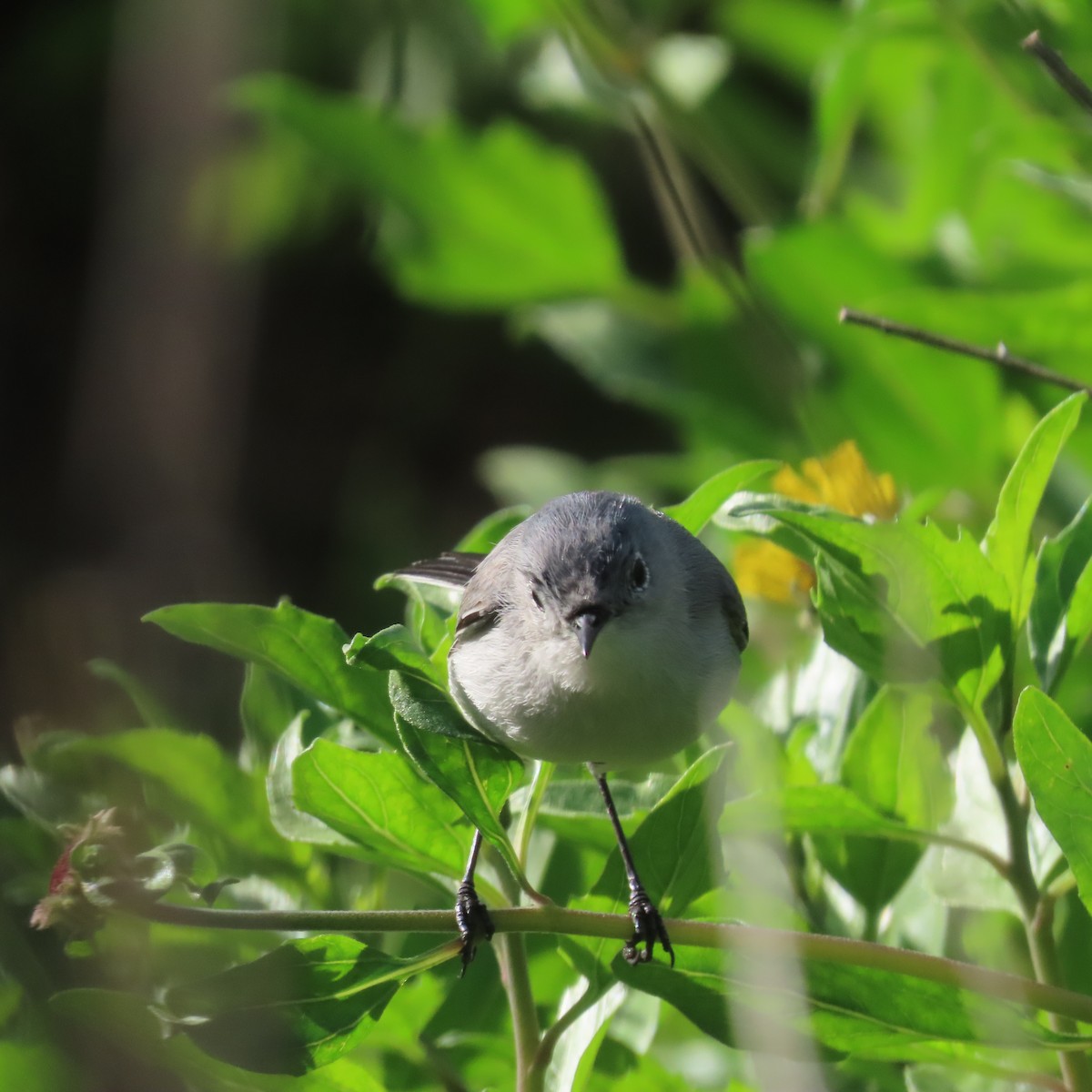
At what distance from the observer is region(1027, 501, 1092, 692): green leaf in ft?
3.27

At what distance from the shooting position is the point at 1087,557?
1.02 m

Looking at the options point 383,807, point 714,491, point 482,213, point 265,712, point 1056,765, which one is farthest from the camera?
point 482,213

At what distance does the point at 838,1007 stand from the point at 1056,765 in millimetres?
210

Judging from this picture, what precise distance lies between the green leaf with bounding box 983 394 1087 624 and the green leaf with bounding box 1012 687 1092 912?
0.18 meters

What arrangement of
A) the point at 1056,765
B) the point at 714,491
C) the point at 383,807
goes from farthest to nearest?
the point at 714,491 < the point at 383,807 < the point at 1056,765

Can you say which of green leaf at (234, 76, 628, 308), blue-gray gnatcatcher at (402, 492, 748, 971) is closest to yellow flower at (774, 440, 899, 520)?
blue-gray gnatcatcher at (402, 492, 748, 971)

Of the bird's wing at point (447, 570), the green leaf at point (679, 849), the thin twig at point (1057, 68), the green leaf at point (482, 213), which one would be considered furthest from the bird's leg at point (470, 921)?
the green leaf at point (482, 213)

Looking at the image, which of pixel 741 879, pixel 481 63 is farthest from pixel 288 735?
pixel 481 63

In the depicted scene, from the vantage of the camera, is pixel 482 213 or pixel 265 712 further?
pixel 482 213

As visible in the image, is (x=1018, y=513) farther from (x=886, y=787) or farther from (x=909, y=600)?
(x=886, y=787)

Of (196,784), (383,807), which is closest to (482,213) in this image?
(196,784)

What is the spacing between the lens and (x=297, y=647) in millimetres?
994

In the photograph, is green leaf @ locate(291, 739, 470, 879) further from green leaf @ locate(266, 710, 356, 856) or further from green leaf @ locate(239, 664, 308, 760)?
green leaf @ locate(239, 664, 308, 760)

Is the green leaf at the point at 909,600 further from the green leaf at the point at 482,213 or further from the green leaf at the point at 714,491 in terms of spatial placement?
the green leaf at the point at 482,213
